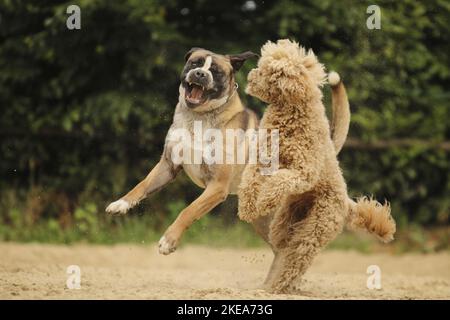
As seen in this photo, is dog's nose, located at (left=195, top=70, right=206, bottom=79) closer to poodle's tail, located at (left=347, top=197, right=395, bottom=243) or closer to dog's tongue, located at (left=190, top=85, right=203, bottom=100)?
dog's tongue, located at (left=190, top=85, right=203, bottom=100)

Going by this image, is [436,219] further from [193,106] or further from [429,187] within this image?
[193,106]

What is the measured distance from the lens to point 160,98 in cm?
734

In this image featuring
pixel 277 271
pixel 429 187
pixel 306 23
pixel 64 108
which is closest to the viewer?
pixel 277 271

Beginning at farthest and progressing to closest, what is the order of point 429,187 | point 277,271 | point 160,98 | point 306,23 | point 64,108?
point 429,187
point 64,108
point 306,23
point 160,98
point 277,271

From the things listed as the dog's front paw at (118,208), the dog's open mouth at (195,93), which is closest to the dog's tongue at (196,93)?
the dog's open mouth at (195,93)

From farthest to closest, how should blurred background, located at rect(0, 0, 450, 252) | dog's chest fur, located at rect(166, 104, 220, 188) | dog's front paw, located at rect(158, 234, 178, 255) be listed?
blurred background, located at rect(0, 0, 450, 252)
dog's chest fur, located at rect(166, 104, 220, 188)
dog's front paw, located at rect(158, 234, 178, 255)

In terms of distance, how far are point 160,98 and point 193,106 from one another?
2832 millimetres

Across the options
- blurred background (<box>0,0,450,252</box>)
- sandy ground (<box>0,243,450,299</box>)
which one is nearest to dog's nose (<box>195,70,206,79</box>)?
sandy ground (<box>0,243,450,299</box>)

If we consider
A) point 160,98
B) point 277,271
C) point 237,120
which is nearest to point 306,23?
point 160,98

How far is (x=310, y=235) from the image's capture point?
4391 millimetres

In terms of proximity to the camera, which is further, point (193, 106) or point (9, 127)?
point (9, 127)

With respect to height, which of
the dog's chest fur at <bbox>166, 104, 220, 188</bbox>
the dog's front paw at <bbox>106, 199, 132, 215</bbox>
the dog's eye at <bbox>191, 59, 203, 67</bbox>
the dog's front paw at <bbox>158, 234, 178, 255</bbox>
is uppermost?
the dog's eye at <bbox>191, 59, 203, 67</bbox>

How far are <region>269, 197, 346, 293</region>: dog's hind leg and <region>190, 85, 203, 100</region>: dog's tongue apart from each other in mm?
944

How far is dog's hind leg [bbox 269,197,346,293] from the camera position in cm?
438
